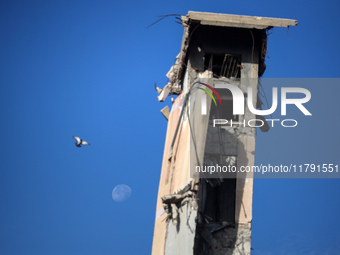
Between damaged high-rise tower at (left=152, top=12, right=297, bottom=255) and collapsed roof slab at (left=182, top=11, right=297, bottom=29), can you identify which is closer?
damaged high-rise tower at (left=152, top=12, right=297, bottom=255)

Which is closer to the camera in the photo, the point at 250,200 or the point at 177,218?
the point at 177,218

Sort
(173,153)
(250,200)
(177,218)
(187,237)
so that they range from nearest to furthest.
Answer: (187,237) < (177,218) < (250,200) < (173,153)

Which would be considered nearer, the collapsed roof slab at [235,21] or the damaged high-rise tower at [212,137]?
the damaged high-rise tower at [212,137]

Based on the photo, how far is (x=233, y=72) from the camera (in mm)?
22297

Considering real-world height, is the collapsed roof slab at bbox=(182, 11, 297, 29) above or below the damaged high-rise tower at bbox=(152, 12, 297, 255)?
above

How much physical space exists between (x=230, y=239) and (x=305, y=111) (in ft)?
16.4

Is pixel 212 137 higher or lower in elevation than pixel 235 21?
lower

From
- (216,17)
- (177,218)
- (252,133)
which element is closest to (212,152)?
(252,133)

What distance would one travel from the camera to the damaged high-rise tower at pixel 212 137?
18.2 m

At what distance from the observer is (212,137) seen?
20578 mm

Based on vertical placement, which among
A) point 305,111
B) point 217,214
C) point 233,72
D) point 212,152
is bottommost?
point 217,214

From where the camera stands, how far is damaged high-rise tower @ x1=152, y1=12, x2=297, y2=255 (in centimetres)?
1822

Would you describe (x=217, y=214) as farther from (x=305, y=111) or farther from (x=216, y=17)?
(x=216, y=17)

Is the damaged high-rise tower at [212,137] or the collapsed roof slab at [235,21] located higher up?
the collapsed roof slab at [235,21]
